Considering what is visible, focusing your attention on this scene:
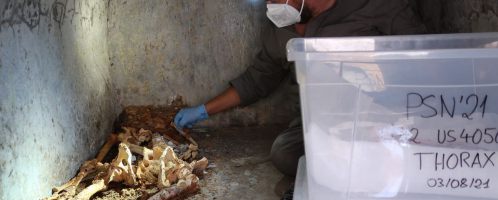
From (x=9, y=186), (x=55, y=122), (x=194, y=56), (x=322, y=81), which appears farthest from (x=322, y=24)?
(x=9, y=186)

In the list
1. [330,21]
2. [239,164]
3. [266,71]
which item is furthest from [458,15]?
[239,164]

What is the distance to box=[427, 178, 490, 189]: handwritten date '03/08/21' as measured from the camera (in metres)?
1.26

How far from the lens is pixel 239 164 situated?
243cm

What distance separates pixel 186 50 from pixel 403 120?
169cm

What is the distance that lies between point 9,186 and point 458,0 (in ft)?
6.15

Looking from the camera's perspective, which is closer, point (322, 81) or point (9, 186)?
point (322, 81)

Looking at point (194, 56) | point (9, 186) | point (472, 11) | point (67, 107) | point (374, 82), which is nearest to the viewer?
point (374, 82)

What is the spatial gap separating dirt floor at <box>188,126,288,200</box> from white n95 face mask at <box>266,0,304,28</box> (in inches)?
26.1

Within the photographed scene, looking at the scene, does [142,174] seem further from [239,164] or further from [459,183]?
[459,183]

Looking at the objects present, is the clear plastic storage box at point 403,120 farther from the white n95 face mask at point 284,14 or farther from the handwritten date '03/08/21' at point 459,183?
the white n95 face mask at point 284,14

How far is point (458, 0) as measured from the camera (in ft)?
7.29

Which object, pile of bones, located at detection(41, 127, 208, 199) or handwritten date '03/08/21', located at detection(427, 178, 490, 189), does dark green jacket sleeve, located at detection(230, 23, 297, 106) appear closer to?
pile of bones, located at detection(41, 127, 208, 199)

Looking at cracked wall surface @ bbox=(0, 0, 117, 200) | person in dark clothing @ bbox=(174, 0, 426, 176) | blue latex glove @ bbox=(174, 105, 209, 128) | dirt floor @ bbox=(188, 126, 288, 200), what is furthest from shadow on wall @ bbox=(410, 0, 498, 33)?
cracked wall surface @ bbox=(0, 0, 117, 200)

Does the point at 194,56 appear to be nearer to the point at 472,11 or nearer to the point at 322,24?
the point at 322,24
